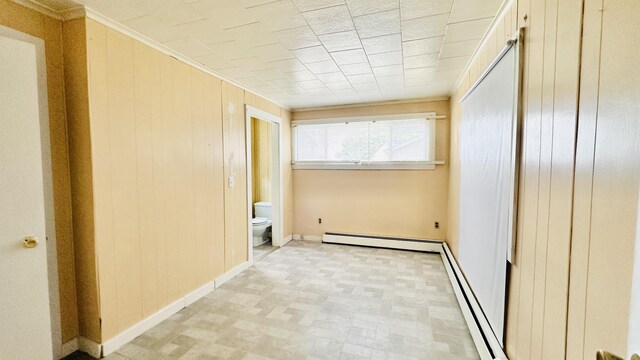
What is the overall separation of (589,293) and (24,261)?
275 cm

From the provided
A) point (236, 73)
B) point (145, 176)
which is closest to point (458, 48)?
point (236, 73)

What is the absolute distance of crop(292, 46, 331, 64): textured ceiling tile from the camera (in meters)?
2.32

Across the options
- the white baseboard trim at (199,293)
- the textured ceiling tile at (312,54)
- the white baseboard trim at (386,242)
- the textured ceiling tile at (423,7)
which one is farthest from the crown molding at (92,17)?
the white baseboard trim at (386,242)

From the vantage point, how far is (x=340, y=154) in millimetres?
4672

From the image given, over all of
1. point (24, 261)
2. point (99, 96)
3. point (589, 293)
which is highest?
point (99, 96)

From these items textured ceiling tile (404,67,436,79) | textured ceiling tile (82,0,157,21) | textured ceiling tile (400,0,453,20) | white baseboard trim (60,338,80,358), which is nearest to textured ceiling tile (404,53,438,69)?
textured ceiling tile (404,67,436,79)

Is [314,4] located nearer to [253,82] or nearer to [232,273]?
[253,82]

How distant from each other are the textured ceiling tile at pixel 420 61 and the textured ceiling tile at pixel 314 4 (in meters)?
1.14

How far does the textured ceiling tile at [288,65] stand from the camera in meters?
2.60

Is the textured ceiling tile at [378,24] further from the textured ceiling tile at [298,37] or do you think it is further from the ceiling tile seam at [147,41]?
the ceiling tile seam at [147,41]

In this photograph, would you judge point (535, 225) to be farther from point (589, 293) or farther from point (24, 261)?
point (24, 261)

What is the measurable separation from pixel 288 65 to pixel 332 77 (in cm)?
60

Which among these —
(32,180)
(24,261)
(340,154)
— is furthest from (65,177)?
(340,154)

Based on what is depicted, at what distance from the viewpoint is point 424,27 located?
6.40ft
